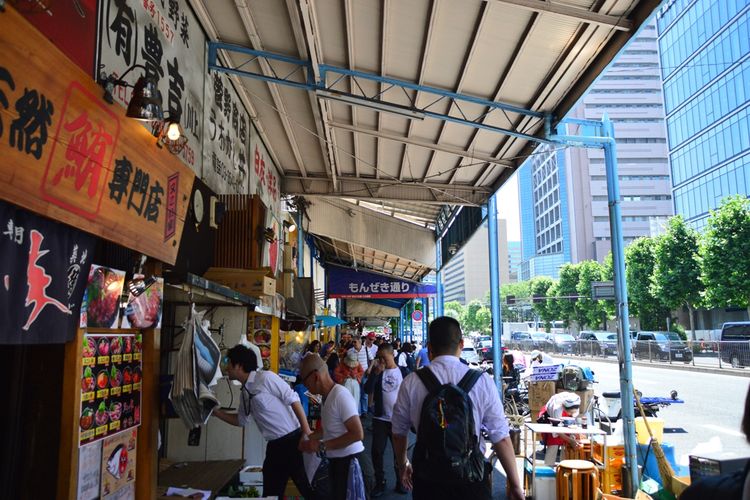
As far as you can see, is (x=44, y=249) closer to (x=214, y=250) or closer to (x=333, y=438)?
(x=333, y=438)

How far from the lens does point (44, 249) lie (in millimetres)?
2992

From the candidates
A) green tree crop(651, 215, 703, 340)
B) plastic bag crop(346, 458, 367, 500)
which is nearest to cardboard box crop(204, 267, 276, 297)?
plastic bag crop(346, 458, 367, 500)

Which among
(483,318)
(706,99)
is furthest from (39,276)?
(483,318)

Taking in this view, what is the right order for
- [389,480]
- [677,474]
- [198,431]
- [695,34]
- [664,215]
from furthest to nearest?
1. [664,215]
2. [695,34]
3. [389,480]
4. [677,474]
5. [198,431]

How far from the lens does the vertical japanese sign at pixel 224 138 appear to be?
681 centimetres

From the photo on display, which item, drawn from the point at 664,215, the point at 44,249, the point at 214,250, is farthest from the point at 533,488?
the point at 664,215

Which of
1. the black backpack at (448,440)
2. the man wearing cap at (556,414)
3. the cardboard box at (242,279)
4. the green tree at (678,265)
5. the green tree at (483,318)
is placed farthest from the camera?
the green tree at (483,318)

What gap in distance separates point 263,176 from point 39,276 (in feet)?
24.8

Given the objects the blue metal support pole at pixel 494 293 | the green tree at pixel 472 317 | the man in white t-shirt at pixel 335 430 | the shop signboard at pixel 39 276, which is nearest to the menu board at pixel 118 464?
the shop signboard at pixel 39 276

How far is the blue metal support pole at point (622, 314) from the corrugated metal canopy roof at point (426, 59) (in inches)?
42.9

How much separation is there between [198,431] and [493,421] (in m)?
3.87

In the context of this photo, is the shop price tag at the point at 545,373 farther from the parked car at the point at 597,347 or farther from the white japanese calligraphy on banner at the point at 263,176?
the parked car at the point at 597,347

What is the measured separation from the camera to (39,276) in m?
2.94

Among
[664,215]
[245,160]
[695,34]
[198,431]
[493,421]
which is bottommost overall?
[198,431]
